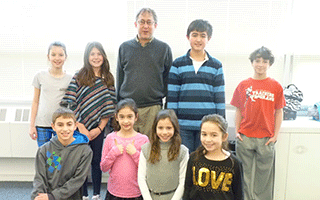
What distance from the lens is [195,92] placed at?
1941 millimetres

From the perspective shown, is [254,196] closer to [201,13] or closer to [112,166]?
[112,166]

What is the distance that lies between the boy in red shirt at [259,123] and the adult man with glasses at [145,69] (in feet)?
2.10

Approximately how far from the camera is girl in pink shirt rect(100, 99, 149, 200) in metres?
1.82

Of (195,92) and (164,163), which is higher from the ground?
(195,92)

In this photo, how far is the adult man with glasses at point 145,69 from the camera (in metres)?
2.08

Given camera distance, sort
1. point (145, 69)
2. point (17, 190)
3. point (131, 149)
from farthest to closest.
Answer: point (17, 190)
point (145, 69)
point (131, 149)

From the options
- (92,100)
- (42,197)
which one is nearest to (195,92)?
(92,100)

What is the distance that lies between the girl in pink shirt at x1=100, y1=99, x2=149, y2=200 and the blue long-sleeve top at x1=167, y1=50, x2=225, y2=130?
335 mm

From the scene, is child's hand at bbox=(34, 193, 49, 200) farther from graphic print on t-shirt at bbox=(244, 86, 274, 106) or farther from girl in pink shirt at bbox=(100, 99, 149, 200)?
graphic print on t-shirt at bbox=(244, 86, 274, 106)

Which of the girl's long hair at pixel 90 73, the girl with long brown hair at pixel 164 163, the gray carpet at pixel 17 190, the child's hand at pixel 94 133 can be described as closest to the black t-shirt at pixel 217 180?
the girl with long brown hair at pixel 164 163

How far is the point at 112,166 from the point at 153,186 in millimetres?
334

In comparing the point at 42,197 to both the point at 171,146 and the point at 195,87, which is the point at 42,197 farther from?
the point at 195,87

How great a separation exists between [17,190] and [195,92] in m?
1.94

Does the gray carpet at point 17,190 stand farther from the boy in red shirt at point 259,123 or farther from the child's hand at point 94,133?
the boy in red shirt at point 259,123
